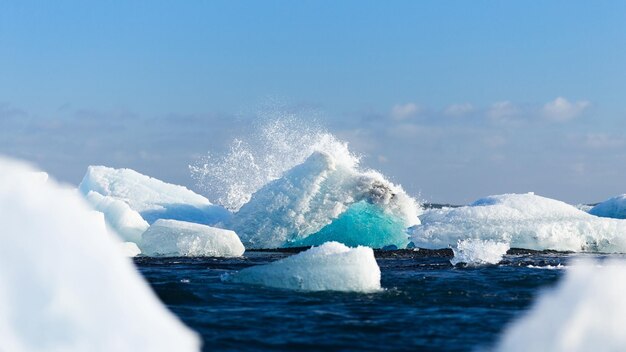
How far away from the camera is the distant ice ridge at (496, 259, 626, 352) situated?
10.5m

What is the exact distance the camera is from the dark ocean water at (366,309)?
11.9 m

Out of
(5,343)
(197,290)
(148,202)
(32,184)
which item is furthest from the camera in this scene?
(148,202)

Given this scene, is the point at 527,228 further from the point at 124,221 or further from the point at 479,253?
the point at 124,221

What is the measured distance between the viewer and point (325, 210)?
30.5m

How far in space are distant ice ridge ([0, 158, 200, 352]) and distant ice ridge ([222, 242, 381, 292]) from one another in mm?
5549

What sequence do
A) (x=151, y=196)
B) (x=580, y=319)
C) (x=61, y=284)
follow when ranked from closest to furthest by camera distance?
1. (x=61, y=284)
2. (x=580, y=319)
3. (x=151, y=196)

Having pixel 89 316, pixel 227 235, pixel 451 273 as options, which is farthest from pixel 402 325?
pixel 227 235

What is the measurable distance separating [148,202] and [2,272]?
87.7 ft

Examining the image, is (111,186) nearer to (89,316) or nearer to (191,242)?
(191,242)

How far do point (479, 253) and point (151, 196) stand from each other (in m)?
17.0

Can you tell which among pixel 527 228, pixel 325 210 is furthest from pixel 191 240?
pixel 527 228

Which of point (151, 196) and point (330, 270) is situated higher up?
point (151, 196)

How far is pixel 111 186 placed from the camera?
1469 inches

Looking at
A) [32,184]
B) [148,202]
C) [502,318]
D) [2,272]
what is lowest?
[502,318]
